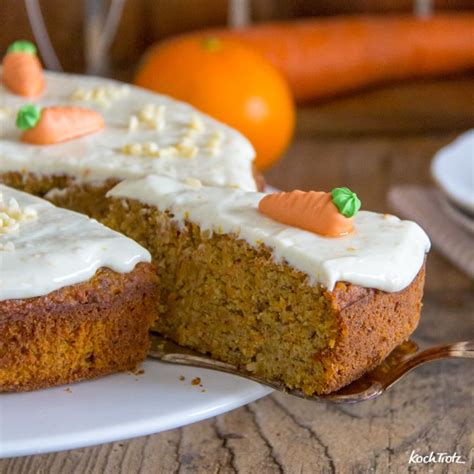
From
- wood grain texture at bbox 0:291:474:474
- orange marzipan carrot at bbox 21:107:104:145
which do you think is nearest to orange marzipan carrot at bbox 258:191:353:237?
wood grain texture at bbox 0:291:474:474

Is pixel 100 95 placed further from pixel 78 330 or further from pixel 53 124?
pixel 78 330

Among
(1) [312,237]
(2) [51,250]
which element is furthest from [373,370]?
(2) [51,250]

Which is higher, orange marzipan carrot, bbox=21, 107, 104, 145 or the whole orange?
orange marzipan carrot, bbox=21, 107, 104, 145

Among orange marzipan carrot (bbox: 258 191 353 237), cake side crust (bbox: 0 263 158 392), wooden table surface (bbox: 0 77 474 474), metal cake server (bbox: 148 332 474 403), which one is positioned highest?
orange marzipan carrot (bbox: 258 191 353 237)

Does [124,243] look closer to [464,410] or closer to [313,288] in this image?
[313,288]

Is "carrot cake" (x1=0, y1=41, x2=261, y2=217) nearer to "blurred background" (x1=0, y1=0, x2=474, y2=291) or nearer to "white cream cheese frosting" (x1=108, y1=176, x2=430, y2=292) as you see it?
"white cream cheese frosting" (x1=108, y1=176, x2=430, y2=292)

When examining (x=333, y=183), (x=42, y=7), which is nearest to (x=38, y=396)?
(x=333, y=183)
